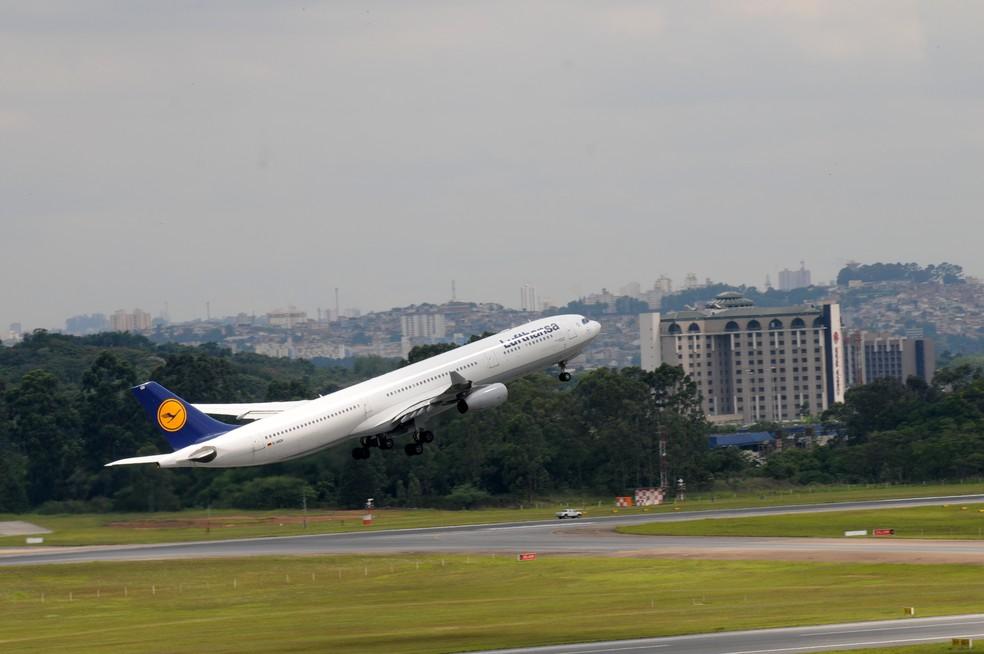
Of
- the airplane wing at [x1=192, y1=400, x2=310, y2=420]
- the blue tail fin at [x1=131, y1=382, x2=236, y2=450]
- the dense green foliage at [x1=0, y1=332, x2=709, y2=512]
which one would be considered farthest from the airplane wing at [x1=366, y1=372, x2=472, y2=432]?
the dense green foliage at [x1=0, y1=332, x2=709, y2=512]

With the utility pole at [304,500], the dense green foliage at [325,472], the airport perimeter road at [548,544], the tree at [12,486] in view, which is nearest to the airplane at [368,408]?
the airport perimeter road at [548,544]

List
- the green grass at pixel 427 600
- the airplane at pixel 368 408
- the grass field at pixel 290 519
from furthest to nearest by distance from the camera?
the grass field at pixel 290 519 < the airplane at pixel 368 408 < the green grass at pixel 427 600

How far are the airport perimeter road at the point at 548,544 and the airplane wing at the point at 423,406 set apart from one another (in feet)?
59.1

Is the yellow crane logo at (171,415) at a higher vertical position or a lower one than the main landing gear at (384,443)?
higher

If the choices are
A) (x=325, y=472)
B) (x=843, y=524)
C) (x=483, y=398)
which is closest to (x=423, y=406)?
(x=483, y=398)

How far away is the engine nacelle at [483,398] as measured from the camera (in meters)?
106

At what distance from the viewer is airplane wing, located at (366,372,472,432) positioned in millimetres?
104812

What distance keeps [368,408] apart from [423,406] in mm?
4142

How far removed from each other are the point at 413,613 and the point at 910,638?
3276 centimetres

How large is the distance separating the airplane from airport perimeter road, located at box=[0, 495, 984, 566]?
1601 cm

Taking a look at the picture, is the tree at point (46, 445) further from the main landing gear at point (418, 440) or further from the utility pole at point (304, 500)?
the main landing gear at point (418, 440)

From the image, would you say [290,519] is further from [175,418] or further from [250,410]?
[175,418]

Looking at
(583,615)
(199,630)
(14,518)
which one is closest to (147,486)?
(14,518)

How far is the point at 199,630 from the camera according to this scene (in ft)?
287
